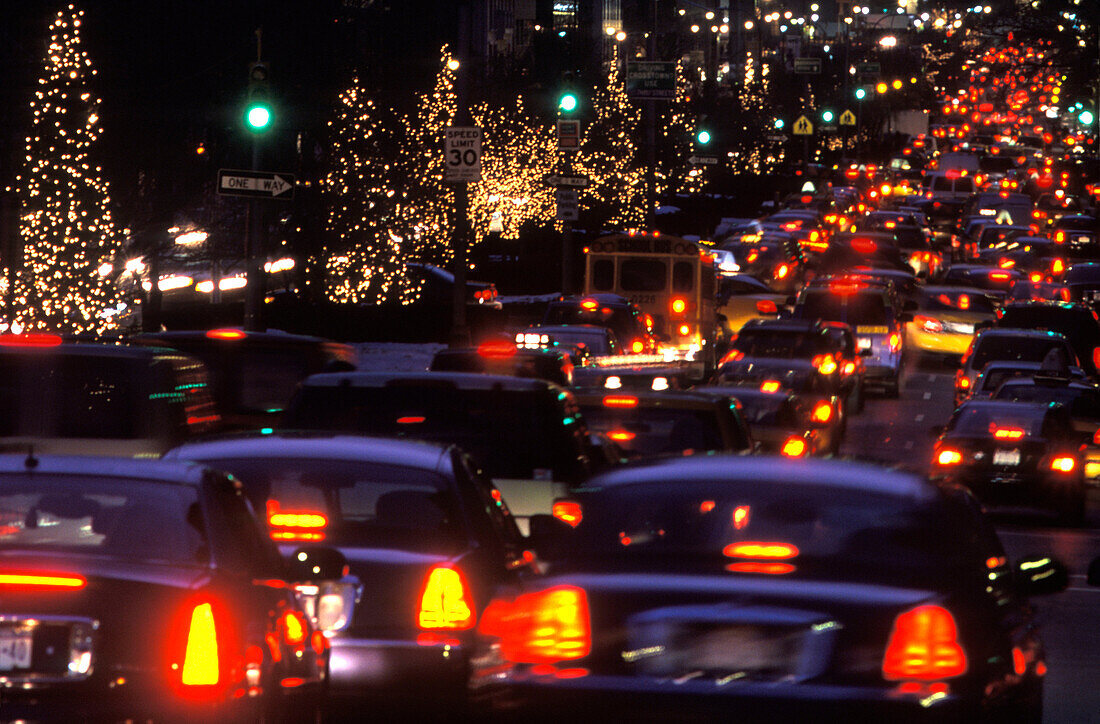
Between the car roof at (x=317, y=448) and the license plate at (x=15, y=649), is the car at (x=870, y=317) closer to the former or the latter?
the car roof at (x=317, y=448)

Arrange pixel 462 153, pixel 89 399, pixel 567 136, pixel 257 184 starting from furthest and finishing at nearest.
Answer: pixel 567 136
pixel 462 153
pixel 257 184
pixel 89 399

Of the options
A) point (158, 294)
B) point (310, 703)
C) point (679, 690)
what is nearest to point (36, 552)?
point (310, 703)

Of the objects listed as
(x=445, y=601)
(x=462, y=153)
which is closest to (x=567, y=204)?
(x=462, y=153)

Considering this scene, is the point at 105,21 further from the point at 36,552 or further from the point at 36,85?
the point at 36,552

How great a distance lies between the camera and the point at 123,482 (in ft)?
22.5

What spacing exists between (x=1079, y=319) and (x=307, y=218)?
52.2ft

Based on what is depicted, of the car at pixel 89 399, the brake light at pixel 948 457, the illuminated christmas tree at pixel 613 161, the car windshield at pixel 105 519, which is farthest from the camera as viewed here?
the illuminated christmas tree at pixel 613 161

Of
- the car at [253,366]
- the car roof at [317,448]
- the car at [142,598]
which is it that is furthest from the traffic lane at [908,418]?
the car at [142,598]

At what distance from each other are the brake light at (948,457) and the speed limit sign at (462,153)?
389 inches

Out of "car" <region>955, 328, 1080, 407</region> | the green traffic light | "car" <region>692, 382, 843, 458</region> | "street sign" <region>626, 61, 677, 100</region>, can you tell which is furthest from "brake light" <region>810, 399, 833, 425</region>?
"street sign" <region>626, 61, 677, 100</region>

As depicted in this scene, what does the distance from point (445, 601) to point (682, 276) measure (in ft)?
103

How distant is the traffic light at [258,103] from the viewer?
2238 centimetres

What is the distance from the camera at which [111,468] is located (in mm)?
6945

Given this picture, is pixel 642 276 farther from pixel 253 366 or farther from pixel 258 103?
pixel 253 366
